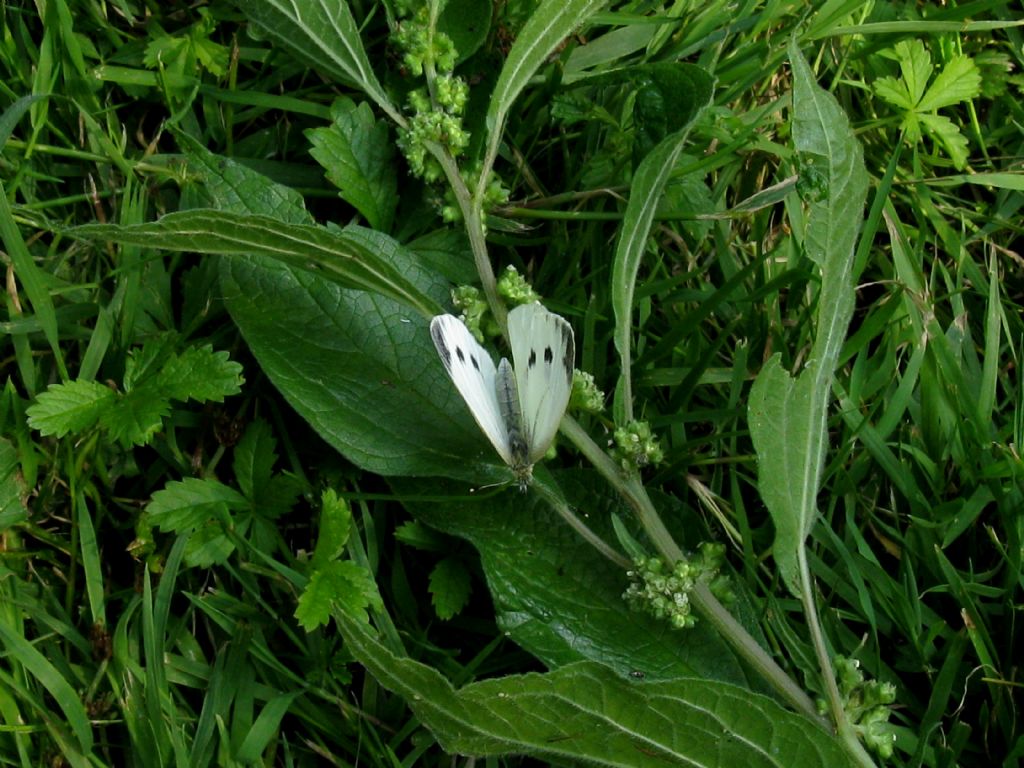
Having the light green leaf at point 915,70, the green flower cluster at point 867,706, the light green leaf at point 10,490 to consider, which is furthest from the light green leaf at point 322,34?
the green flower cluster at point 867,706

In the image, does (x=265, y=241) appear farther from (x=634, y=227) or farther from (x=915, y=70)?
(x=915, y=70)

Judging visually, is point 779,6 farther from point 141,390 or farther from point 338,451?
point 141,390

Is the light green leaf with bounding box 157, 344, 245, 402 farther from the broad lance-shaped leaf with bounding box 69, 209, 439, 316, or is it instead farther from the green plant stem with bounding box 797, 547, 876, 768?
the green plant stem with bounding box 797, 547, 876, 768

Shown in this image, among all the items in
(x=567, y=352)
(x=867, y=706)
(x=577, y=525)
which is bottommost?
(x=867, y=706)

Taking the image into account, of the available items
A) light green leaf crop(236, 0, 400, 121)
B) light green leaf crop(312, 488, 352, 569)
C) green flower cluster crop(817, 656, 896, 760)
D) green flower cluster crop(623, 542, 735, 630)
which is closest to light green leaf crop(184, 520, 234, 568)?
light green leaf crop(312, 488, 352, 569)

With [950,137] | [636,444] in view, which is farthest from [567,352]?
[950,137]

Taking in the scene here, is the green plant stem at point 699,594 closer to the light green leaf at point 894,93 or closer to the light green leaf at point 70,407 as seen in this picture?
the light green leaf at point 70,407

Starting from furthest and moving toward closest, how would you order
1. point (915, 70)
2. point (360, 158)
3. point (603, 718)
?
point (915, 70)
point (360, 158)
point (603, 718)
